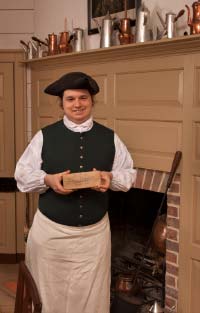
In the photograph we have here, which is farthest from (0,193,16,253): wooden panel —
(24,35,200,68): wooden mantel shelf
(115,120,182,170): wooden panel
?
(115,120,182,170): wooden panel

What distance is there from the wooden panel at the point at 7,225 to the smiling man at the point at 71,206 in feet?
6.49

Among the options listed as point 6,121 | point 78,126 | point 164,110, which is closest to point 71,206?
point 78,126

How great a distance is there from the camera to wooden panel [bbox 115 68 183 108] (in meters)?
2.62

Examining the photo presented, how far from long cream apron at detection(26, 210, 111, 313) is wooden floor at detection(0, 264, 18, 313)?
1020 millimetres

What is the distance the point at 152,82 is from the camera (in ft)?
9.09

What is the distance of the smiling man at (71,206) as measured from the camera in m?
2.20

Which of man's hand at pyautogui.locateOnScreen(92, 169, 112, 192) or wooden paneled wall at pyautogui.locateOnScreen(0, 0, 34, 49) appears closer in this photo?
man's hand at pyautogui.locateOnScreen(92, 169, 112, 192)

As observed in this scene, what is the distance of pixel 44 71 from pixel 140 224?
1.36 meters

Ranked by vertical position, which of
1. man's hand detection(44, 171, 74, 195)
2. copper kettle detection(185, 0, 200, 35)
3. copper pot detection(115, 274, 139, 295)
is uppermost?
copper kettle detection(185, 0, 200, 35)

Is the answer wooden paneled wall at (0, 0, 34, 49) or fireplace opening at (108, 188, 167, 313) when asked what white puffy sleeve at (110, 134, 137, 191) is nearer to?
fireplace opening at (108, 188, 167, 313)

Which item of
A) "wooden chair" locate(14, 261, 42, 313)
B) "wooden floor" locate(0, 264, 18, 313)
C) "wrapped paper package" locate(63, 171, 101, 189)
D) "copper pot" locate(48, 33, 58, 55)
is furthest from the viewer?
"copper pot" locate(48, 33, 58, 55)

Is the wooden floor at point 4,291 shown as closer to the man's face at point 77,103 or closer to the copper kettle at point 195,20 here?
the man's face at point 77,103

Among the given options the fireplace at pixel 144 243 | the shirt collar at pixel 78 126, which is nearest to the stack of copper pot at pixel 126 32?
the fireplace at pixel 144 243

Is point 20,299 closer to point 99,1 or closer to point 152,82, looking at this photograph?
point 152,82
